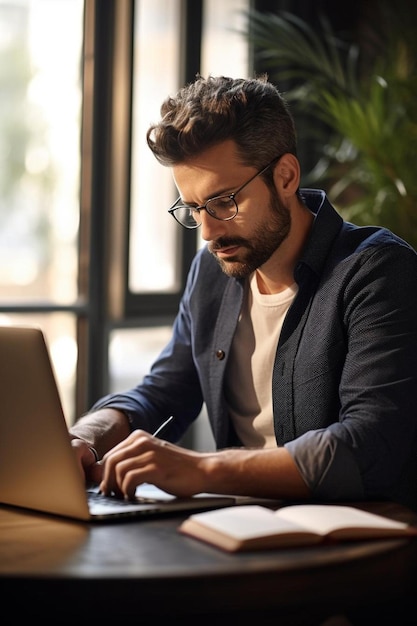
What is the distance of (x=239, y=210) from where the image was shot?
203 cm

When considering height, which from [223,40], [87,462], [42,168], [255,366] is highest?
[223,40]

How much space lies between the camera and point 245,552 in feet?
4.25

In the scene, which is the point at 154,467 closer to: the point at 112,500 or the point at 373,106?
the point at 112,500

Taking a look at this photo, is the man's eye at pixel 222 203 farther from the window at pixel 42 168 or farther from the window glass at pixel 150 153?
the window glass at pixel 150 153

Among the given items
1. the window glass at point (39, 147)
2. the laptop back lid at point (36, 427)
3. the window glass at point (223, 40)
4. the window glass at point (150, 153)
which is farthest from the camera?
the window glass at point (223, 40)

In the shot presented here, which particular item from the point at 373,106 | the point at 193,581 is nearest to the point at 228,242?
the point at 193,581

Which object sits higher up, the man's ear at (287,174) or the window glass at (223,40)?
the window glass at (223,40)

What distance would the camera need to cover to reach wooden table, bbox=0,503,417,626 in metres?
1.19

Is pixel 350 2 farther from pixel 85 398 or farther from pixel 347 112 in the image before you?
pixel 85 398

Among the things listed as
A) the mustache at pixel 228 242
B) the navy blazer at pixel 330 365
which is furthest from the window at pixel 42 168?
the mustache at pixel 228 242

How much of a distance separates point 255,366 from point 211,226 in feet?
1.12

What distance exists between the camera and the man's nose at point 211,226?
2018mm

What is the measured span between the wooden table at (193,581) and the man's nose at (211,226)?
794mm

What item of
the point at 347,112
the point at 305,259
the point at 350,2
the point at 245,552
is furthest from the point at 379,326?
the point at 350,2
